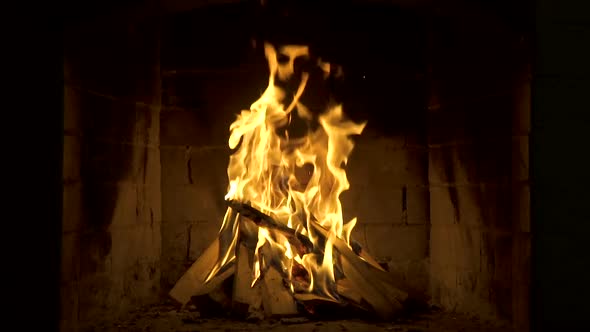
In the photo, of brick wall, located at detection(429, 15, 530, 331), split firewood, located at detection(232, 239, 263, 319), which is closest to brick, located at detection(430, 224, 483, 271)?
A: brick wall, located at detection(429, 15, 530, 331)

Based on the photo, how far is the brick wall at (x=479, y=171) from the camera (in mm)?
3115

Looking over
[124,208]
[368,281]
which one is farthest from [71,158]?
[368,281]

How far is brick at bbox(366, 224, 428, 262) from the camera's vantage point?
13.6 feet

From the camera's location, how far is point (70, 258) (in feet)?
10.4

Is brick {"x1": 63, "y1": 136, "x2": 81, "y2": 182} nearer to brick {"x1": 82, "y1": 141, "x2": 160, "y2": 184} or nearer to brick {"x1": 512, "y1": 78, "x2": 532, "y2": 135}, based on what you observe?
brick {"x1": 82, "y1": 141, "x2": 160, "y2": 184}

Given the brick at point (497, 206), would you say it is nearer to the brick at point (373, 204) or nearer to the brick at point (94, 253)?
the brick at point (373, 204)

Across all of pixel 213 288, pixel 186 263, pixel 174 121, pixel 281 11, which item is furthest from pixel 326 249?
pixel 281 11

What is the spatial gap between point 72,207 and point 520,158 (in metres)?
2.16

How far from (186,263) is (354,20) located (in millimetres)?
1868

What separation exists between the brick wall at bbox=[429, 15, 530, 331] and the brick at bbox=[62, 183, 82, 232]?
209 cm

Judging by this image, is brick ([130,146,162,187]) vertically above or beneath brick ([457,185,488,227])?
above

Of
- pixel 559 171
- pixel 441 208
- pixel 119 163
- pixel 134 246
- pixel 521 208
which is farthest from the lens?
pixel 441 208

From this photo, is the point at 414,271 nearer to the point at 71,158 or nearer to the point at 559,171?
the point at 559,171

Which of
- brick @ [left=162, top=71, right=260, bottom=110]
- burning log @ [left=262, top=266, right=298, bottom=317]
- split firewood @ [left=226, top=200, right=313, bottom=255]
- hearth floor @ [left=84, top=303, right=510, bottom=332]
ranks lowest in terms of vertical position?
hearth floor @ [left=84, top=303, right=510, bottom=332]
